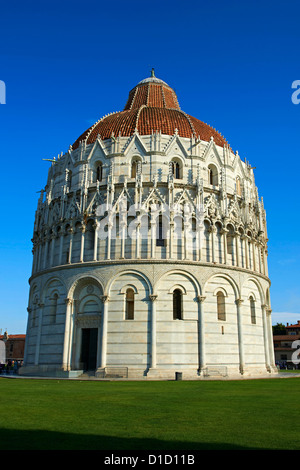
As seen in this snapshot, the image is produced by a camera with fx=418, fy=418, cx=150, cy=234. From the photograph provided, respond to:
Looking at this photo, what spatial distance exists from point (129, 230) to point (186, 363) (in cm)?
1137

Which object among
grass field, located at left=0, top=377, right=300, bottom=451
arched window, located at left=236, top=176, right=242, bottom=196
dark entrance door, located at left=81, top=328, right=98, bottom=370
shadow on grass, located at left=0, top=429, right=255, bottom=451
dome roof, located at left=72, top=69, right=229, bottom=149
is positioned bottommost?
shadow on grass, located at left=0, top=429, right=255, bottom=451


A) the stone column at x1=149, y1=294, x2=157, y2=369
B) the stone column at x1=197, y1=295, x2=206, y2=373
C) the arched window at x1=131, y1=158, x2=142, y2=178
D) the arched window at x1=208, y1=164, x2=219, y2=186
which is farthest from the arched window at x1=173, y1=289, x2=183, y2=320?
the arched window at x1=208, y1=164, x2=219, y2=186

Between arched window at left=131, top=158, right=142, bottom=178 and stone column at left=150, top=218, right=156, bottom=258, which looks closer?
stone column at left=150, top=218, right=156, bottom=258

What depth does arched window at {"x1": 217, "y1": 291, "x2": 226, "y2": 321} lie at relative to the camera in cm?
3431

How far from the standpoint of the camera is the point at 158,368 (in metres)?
30.7

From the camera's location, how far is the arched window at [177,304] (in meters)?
32.9

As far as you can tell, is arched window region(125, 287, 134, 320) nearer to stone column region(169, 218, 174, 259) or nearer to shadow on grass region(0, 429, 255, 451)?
stone column region(169, 218, 174, 259)

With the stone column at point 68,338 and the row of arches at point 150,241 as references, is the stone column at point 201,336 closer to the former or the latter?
the row of arches at point 150,241

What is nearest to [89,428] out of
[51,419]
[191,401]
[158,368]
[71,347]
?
[51,419]

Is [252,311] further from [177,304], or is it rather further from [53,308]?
[53,308]

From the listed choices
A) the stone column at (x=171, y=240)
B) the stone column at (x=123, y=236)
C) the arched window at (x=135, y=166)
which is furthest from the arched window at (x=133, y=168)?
the stone column at (x=171, y=240)

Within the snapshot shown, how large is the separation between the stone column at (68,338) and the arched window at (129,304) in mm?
5024

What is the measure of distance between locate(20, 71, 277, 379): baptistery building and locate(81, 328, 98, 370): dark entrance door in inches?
4.6
